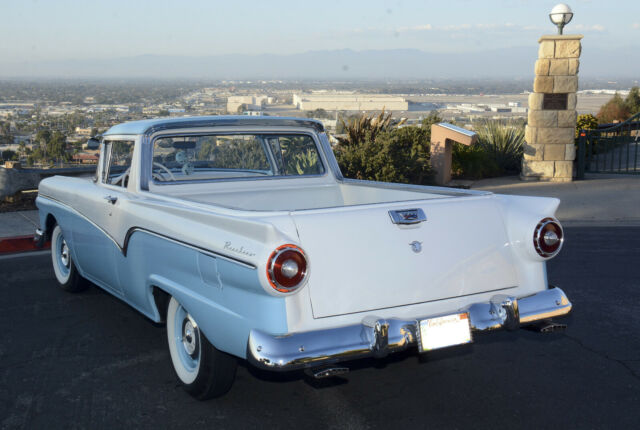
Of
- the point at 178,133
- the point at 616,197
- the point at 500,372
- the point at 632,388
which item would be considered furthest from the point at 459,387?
the point at 616,197

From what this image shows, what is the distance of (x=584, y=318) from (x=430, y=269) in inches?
100

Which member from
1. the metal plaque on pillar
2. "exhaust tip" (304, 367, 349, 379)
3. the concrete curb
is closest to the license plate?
"exhaust tip" (304, 367, 349, 379)

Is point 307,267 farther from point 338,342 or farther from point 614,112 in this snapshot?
point 614,112

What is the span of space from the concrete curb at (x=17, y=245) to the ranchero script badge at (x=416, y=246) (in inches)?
251

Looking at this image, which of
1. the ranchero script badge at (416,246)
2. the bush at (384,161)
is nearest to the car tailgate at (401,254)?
the ranchero script badge at (416,246)

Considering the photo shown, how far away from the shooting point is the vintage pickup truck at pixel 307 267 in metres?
3.46

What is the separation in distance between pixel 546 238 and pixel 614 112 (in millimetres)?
24718

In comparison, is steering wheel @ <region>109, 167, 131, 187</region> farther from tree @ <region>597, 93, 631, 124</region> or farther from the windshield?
tree @ <region>597, 93, 631, 124</region>

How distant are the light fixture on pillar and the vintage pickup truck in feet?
33.9

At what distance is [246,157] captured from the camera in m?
5.96

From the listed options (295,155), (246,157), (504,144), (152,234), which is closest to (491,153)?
(504,144)

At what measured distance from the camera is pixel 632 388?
4348 mm

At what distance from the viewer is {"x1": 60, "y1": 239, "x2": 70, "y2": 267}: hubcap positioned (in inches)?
259

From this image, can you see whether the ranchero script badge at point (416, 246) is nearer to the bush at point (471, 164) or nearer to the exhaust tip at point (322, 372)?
the exhaust tip at point (322, 372)
